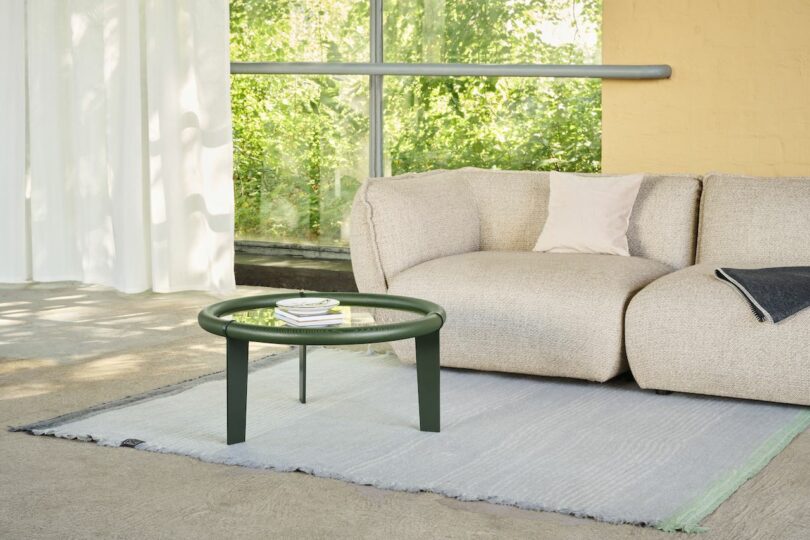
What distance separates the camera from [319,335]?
2.92 meters

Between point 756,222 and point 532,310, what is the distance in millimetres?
910

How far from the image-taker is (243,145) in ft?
20.1

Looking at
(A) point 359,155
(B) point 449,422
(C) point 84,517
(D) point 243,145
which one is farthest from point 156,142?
(C) point 84,517

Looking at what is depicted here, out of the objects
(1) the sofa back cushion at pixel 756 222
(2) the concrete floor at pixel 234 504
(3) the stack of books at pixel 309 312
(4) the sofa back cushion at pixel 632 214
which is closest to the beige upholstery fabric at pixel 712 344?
(2) the concrete floor at pixel 234 504

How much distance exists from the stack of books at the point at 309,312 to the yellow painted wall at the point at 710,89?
7.97ft

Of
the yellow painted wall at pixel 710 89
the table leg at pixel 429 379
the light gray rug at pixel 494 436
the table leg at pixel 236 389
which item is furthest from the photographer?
the yellow painted wall at pixel 710 89

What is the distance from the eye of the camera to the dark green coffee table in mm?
2939

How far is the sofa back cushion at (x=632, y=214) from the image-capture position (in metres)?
4.30

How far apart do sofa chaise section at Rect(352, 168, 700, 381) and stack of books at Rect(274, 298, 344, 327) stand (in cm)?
62

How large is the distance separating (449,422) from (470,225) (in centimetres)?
135

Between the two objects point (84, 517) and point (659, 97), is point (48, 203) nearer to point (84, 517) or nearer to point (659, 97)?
point (659, 97)

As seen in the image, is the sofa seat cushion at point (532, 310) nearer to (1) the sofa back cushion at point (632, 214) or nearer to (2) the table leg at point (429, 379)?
(1) the sofa back cushion at point (632, 214)

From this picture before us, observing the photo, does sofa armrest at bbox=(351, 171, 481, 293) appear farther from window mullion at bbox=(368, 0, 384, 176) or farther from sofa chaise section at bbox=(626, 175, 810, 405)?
window mullion at bbox=(368, 0, 384, 176)

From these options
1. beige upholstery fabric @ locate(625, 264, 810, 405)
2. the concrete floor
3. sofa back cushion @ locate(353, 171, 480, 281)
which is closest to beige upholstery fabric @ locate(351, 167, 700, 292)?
sofa back cushion @ locate(353, 171, 480, 281)
